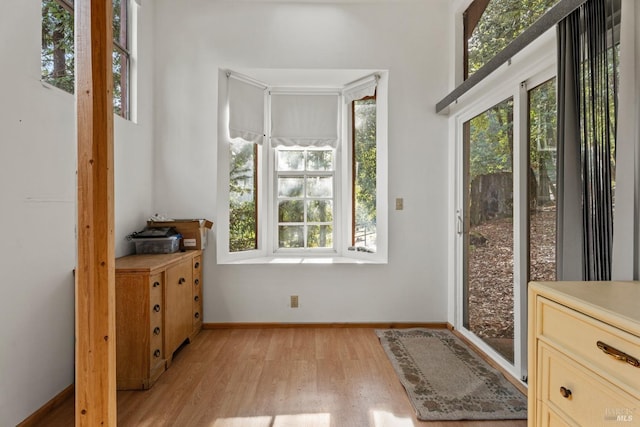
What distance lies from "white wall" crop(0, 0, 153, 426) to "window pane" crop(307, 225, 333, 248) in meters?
2.06

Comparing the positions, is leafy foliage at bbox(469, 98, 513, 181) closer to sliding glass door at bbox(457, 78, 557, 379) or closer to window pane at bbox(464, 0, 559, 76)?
sliding glass door at bbox(457, 78, 557, 379)

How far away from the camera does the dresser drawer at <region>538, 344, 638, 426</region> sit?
858 mm

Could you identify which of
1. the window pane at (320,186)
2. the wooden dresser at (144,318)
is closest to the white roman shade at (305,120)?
the window pane at (320,186)

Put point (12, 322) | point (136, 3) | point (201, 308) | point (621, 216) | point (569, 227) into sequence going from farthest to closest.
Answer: point (201, 308) < point (136, 3) < point (12, 322) < point (569, 227) < point (621, 216)

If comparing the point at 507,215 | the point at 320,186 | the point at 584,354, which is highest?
the point at 320,186

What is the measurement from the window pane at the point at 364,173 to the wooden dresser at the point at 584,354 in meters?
2.19

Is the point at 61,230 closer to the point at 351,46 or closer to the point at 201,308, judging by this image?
the point at 201,308

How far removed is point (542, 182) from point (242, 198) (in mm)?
2547

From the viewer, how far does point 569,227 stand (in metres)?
1.48

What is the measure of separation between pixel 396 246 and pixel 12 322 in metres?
2.73

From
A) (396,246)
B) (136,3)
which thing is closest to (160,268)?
(396,246)

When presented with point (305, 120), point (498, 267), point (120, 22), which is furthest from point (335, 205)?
point (120, 22)

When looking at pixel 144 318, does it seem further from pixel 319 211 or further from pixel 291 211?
pixel 319 211

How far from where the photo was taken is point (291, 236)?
349 centimetres
